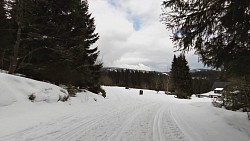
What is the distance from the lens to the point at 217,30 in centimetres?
884

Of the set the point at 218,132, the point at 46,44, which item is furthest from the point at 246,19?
the point at 46,44

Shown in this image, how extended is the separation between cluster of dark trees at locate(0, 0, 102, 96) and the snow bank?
2.99 metres

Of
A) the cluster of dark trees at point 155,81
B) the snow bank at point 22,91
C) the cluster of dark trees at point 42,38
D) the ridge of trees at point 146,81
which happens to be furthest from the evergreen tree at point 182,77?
the snow bank at point 22,91

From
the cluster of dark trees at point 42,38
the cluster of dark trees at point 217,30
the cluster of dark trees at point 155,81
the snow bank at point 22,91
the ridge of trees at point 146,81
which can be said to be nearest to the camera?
the cluster of dark trees at point 217,30

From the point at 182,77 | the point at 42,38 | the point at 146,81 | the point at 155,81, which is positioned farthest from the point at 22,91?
the point at 146,81

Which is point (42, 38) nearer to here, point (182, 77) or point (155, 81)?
point (182, 77)

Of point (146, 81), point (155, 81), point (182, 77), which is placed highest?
point (146, 81)

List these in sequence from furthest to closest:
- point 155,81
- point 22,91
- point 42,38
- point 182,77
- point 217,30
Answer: point 155,81 → point 182,77 → point 42,38 → point 22,91 → point 217,30

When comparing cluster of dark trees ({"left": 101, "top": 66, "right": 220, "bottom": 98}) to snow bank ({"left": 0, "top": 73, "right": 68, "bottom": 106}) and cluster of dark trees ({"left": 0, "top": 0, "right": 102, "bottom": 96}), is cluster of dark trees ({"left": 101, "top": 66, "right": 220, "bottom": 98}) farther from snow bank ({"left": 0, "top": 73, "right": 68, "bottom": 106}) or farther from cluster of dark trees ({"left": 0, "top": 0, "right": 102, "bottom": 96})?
snow bank ({"left": 0, "top": 73, "right": 68, "bottom": 106})

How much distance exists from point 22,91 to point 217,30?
9072 mm

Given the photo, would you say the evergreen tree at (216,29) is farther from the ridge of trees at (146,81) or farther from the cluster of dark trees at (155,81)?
the ridge of trees at (146,81)

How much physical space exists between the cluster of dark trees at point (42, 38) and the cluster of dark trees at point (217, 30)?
34.3 ft

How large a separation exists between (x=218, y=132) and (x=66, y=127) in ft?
16.4

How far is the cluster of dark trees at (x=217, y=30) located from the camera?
7.77 m
